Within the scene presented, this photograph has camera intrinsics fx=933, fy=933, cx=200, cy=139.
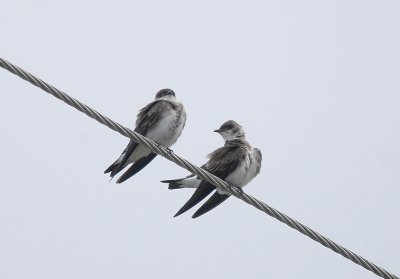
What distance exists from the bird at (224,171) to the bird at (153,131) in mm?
397

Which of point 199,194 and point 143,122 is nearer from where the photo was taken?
point 199,194

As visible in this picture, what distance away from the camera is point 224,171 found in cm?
873

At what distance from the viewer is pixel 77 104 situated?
603 centimetres

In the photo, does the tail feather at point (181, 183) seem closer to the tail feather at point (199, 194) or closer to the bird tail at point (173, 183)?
the bird tail at point (173, 183)

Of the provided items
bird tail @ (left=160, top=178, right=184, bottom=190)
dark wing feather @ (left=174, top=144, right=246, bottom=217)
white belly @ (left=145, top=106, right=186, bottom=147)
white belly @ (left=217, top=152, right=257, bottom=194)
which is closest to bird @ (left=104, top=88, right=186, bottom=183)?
white belly @ (left=145, top=106, right=186, bottom=147)

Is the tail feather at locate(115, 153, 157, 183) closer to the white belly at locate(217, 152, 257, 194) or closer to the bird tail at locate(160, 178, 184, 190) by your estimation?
the bird tail at locate(160, 178, 184, 190)

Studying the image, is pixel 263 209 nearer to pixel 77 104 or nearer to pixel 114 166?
pixel 77 104

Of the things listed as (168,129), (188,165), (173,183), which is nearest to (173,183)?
(173,183)

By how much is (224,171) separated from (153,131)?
2.94 ft

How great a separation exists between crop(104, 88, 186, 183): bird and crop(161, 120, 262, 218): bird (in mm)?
397

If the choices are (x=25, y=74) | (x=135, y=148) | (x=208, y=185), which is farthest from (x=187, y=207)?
(x=25, y=74)

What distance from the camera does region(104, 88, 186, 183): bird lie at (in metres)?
9.04

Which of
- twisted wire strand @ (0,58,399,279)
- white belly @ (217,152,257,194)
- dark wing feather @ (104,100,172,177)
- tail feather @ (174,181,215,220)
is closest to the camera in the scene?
twisted wire strand @ (0,58,399,279)

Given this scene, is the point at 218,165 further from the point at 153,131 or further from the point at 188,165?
the point at 188,165
